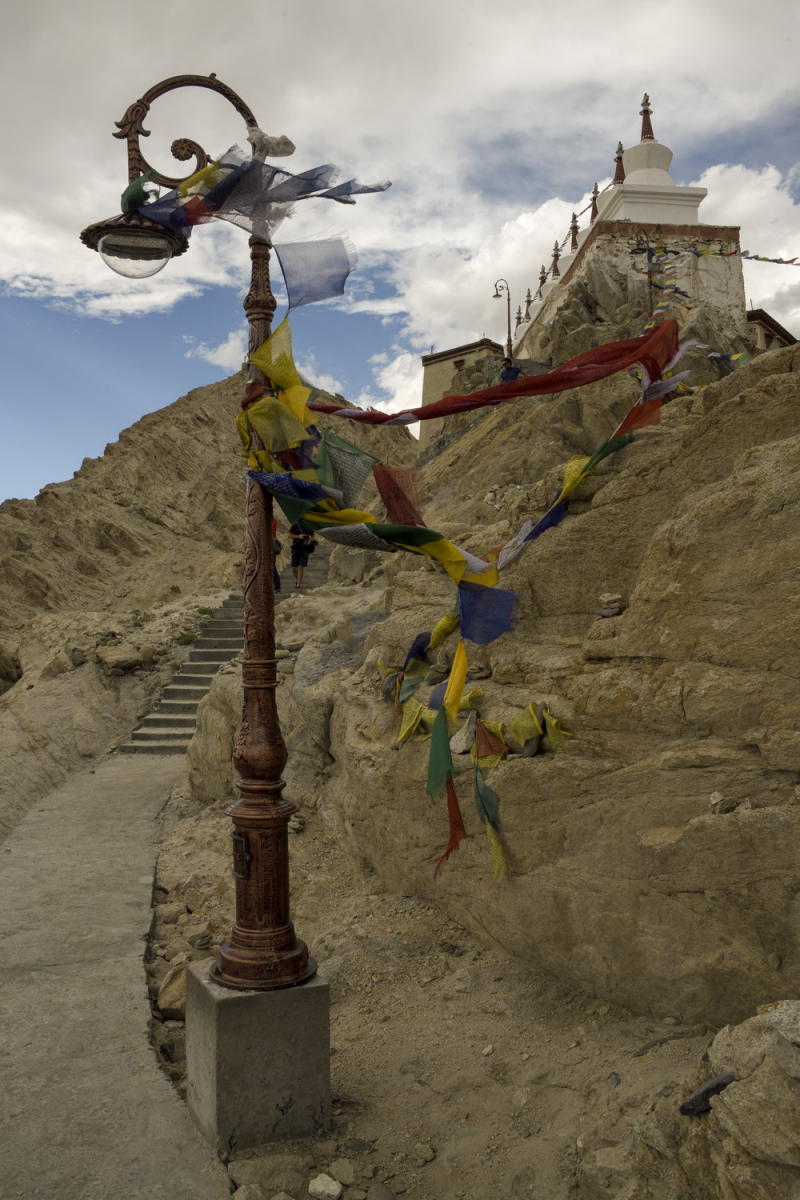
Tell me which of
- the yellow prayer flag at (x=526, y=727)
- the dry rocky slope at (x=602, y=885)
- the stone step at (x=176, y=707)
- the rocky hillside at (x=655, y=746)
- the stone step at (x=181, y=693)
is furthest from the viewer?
the stone step at (x=181, y=693)

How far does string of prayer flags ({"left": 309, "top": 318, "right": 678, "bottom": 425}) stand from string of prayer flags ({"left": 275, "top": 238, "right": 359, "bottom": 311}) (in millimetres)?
539

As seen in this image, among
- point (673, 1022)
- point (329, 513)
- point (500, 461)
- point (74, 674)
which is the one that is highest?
point (500, 461)

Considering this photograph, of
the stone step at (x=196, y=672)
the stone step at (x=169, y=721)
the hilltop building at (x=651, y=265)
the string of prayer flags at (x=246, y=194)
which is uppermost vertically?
the hilltop building at (x=651, y=265)

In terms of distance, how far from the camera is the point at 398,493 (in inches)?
174

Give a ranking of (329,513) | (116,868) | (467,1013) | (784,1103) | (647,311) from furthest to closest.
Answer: (647,311)
(116,868)
(467,1013)
(329,513)
(784,1103)

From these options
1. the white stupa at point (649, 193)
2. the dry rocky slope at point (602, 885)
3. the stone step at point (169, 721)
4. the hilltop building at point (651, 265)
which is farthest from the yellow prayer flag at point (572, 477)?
the white stupa at point (649, 193)

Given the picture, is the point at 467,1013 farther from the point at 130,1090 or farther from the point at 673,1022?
the point at 130,1090

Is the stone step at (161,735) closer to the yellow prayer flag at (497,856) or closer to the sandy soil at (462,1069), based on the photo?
the sandy soil at (462,1069)

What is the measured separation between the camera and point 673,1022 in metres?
3.83

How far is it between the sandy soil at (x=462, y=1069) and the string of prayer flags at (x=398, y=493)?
214 cm

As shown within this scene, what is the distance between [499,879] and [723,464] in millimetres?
2525

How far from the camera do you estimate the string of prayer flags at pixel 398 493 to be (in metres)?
4.41

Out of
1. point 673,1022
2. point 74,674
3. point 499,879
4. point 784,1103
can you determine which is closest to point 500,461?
point 74,674

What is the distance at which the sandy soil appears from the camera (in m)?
3.38
